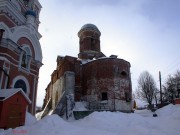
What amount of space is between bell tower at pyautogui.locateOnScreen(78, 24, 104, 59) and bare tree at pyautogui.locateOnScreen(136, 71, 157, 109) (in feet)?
49.7

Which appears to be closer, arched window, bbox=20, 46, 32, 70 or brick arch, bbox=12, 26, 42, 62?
brick arch, bbox=12, 26, 42, 62

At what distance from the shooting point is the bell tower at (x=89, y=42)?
2858 centimetres

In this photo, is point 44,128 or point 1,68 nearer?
point 44,128

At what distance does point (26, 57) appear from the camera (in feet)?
56.9

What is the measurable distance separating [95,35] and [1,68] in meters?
19.3

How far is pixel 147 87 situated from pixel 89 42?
57.9ft

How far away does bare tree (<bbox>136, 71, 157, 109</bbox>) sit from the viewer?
125 ft

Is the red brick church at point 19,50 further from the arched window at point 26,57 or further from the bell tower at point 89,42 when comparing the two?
the bell tower at point 89,42

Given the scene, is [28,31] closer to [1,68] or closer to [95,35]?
[1,68]

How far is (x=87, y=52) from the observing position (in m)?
28.5

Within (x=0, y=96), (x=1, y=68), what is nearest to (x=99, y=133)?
(x=0, y=96)

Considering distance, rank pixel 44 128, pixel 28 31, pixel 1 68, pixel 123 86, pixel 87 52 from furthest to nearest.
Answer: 1. pixel 87 52
2. pixel 123 86
3. pixel 28 31
4. pixel 1 68
5. pixel 44 128

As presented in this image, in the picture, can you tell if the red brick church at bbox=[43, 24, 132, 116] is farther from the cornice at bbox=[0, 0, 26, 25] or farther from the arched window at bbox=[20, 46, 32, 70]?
the cornice at bbox=[0, 0, 26, 25]

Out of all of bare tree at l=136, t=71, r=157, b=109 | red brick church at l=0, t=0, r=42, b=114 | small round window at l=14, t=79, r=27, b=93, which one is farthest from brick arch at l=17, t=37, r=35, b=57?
bare tree at l=136, t=71, r=157, b=109
